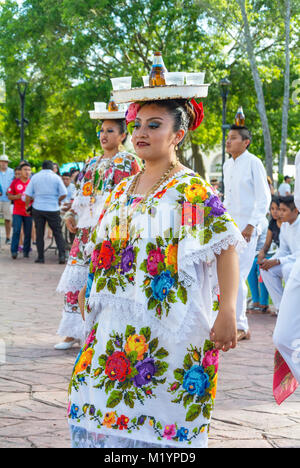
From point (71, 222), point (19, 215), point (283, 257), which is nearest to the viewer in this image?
point (71, 222)

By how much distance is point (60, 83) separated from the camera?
113 ft

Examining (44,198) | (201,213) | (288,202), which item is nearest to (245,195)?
(288,202)

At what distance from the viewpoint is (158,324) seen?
302 centimetres

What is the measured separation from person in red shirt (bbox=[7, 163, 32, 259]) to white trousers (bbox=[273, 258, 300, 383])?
11617mm

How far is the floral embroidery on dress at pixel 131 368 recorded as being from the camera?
9.74 ft

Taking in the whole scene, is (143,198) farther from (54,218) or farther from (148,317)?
(54,218)

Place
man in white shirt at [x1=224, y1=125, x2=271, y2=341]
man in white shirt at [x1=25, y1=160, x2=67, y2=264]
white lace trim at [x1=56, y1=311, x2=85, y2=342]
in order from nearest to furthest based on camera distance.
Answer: white lace trim at [x1=56, y1=311, x2=85, y2=342]
man in white shirt at [x1=224, y1=125, x2=271, y2=341]
man in white shirt at [x1=25, y1=160, x2=67, y2=264]

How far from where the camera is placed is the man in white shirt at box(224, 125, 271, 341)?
7.32 meters

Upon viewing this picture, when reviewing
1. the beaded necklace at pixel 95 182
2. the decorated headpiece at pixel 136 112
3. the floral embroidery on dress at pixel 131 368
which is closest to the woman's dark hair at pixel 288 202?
the beaded necklace at pixel 95 182

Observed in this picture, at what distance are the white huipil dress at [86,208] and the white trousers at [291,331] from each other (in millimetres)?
2274

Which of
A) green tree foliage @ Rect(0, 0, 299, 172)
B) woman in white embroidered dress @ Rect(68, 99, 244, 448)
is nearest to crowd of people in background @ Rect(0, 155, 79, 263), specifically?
woman in white embroidered dress @ Rect(68, 99, 244, 448)

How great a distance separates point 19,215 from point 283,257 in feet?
26.5

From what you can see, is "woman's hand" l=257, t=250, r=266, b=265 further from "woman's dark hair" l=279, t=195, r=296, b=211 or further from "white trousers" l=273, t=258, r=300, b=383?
"white trousers" l=273, t=258, r=300, b=383

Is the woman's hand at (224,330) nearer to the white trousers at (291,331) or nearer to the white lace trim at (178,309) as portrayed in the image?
the white lace trim at (178,309)
